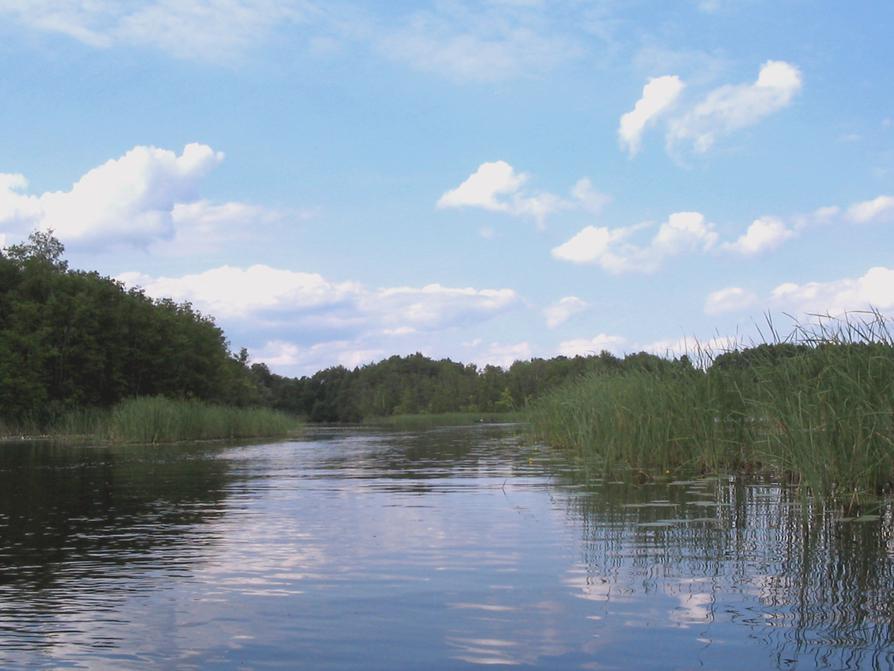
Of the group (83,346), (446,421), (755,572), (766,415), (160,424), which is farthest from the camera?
(446,421)

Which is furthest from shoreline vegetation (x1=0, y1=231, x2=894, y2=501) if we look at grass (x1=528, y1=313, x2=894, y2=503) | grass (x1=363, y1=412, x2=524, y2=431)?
grass (x1=363, y1=412, x2=524, y2=431)

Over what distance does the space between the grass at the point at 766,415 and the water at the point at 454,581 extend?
2.02ft

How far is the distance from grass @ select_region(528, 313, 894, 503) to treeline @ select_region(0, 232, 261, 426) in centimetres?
3481

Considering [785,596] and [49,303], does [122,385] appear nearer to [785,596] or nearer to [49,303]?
[49,303]

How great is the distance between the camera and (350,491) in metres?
13.5

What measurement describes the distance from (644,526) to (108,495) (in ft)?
26.4

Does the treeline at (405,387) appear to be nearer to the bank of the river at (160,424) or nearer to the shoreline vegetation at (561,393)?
the shoreline vegetation at (561,393)

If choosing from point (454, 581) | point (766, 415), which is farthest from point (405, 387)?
point (454, 581)

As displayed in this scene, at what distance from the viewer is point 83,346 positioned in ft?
164

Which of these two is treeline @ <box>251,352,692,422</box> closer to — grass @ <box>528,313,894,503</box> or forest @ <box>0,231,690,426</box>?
forest @ <box>0,231,690,426</box>

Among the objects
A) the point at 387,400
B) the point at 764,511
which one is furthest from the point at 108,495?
the point at 387,400

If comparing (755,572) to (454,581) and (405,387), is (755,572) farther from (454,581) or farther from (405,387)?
(405,387)

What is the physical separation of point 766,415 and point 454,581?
5912 mm

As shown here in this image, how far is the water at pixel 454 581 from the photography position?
15.6 ft
